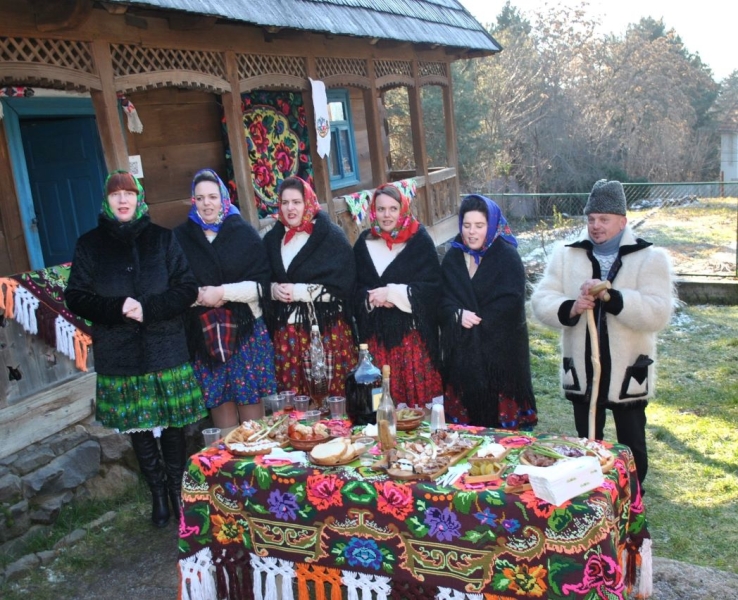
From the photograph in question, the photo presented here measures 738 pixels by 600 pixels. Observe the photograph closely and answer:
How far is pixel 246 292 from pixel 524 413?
1.72 meters

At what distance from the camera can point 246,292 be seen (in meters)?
4.03

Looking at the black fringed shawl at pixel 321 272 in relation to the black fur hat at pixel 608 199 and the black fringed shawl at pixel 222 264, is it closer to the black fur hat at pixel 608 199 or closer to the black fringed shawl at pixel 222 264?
the black fringed shawl at pixel 222 264

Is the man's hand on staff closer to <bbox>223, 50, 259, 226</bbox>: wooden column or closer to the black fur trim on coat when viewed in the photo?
the black fur trim on coat

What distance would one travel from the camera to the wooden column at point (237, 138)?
604 centimetres

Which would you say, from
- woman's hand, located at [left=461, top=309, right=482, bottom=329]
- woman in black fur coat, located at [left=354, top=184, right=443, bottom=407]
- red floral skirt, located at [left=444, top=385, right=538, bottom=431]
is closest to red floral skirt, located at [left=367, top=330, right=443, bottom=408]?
woman in black fur coat, located at [left=354, top=184, right=443, bottom=407]

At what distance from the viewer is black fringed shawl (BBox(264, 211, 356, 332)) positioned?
4113 millimetres

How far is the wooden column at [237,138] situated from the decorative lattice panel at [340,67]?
1.46 m

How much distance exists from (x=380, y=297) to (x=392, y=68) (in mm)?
5510

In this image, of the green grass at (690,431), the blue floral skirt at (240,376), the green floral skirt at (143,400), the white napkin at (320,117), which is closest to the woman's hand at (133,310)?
the green floral skirt at (143,400)

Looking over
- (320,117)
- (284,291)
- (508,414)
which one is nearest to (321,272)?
(284,291)

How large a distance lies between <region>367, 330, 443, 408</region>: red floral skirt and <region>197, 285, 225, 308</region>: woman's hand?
2.99ft

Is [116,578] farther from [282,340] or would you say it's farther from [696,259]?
[696,259]

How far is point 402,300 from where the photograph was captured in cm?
395

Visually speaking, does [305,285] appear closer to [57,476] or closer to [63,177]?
[57,476]
